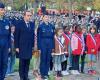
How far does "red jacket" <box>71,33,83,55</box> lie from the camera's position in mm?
13055

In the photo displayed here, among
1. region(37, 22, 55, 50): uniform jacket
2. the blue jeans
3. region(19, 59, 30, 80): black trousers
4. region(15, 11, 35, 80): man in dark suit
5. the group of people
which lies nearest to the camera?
the group of people

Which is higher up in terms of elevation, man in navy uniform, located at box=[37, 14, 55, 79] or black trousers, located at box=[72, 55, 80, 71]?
man in navy uniform, located at box=[37, 14, 55, 79]

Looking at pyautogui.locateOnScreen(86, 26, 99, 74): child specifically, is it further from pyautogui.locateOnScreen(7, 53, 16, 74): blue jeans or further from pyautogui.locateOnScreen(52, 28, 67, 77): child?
pyautogui.locateOnScreen(7, 53, 16, 74): blue jeans

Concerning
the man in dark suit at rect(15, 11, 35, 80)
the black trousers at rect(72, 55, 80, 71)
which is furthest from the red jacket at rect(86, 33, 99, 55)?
the man in dark suit at rect(15, 11, 35, 80)

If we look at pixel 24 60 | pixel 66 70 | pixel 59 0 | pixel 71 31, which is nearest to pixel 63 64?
pixel 66 70

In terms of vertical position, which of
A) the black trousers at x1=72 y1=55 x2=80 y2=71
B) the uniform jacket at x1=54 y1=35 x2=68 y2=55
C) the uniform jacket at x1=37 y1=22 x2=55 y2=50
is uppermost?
the uniform jacket at x1=37 y1=22 x2=55 y2=50

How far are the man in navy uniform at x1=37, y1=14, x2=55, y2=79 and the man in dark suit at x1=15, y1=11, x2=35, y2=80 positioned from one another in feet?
1.99

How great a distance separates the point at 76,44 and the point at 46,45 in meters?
1.81

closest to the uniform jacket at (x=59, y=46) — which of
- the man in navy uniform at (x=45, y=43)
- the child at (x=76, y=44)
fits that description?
the man in navy uniform at (x=45, y=43)

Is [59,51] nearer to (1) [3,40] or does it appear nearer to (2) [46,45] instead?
(2) [46,45]

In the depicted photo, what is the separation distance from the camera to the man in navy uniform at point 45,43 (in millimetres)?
11508

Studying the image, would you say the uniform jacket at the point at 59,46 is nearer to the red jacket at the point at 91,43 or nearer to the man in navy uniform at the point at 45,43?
the man in navy uniform at the point at 45,43

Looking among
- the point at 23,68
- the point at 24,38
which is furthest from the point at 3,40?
the point at 23,68

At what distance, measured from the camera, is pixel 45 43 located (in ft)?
37.8
